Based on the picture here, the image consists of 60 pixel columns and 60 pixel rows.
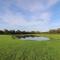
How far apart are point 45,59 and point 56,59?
2.61 feet

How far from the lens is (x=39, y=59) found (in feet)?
28.6

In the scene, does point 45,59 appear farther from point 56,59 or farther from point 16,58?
point 16,58

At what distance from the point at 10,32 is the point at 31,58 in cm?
5914

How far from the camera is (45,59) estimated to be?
873cm

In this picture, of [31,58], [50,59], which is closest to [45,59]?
[50,59]

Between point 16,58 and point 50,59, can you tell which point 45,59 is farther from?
point 16,58

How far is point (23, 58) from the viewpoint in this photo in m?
8.95

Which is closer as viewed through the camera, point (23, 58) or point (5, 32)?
point (23, 58)

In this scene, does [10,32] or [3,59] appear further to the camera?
[10,32]

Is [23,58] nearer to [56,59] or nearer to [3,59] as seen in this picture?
[3,59]

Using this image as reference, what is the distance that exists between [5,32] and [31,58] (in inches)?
2470

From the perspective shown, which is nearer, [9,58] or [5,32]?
[9,58]

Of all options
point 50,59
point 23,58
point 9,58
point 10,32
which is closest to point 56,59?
point 50,59

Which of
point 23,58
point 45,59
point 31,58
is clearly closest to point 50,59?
point 45,59
